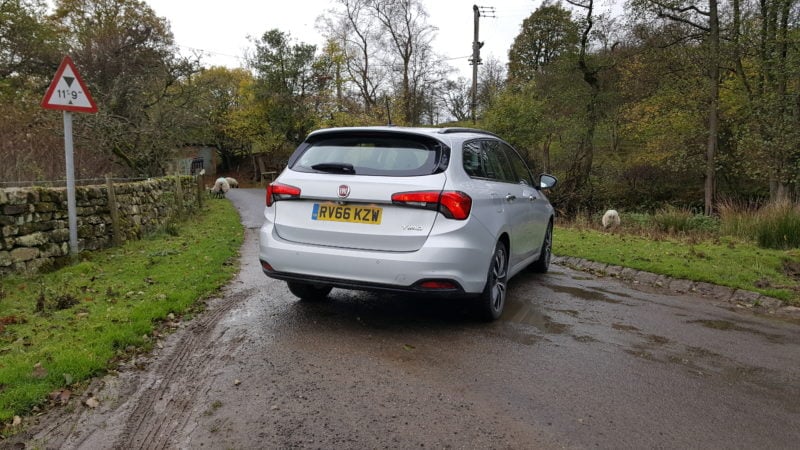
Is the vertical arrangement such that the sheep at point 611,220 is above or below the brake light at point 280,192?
below

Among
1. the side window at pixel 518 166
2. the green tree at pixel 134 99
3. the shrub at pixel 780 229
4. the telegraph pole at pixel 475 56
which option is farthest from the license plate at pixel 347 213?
the telegraph pole at pixel 475 56

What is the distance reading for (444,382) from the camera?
11.4ft

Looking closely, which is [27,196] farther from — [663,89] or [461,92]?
[461,92]

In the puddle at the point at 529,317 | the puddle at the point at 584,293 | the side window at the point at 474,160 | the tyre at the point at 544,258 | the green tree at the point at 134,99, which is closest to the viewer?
the side window at the point at 474,160

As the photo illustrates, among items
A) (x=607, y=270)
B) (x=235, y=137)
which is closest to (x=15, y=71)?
(x=235, y=137)

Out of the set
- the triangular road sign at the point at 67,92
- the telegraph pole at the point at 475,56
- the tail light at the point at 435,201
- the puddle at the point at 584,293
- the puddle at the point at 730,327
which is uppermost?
the telegraph pole at the point at 475,56

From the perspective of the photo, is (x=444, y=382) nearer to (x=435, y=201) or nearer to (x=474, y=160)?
(x=435, y=201)

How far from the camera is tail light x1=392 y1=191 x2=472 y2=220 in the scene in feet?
13.5

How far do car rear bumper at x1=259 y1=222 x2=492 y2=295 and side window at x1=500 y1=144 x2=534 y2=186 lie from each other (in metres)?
1.97

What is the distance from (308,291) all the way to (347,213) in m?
1.42

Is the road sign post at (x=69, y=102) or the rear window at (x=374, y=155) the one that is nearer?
the rear window at (x=374, y=155)

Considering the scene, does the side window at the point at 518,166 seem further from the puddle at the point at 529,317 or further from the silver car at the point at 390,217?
the puddle at the point at 529,317

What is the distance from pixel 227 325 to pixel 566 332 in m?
3.10

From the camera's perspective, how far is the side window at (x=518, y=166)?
6.13 m
